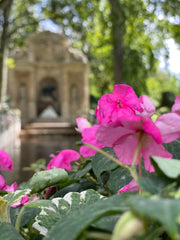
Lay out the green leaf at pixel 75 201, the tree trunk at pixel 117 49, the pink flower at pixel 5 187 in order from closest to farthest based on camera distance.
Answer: the green leaf at pixel 75 201 → the pink flower at pixel 5 187 → the tree trunk at pixel 117 49

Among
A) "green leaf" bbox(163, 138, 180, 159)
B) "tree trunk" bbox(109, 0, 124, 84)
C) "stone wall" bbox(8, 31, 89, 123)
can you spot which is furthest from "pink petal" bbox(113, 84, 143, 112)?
"stone wall" bbox(8, 31, 89, 123)

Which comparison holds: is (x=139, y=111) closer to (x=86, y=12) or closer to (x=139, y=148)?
(x=139, y=148)

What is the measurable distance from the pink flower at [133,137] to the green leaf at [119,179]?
13cm

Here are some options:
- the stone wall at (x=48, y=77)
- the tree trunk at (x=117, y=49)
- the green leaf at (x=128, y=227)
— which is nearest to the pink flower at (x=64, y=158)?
the green leaf at (x=128, y=227)

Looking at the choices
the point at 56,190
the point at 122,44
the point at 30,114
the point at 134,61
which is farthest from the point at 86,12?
the point at 30,114

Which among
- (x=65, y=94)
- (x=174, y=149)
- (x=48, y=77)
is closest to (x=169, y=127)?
(x=174, y=149)

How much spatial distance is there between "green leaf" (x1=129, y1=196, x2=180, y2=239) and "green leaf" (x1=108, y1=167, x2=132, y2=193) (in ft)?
1.14

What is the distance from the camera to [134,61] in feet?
17.7

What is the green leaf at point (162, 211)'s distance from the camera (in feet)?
0.87

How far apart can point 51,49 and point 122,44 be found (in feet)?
66.2

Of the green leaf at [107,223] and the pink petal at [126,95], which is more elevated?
the pink petal at [126,95]

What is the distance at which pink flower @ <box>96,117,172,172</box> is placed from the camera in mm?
472

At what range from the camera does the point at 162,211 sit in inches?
10.8

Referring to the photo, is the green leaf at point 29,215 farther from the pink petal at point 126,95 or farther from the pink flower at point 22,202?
the pink petal at point 126,95
